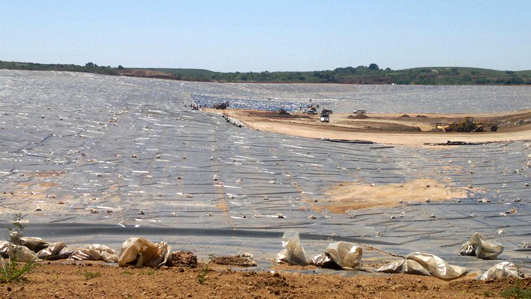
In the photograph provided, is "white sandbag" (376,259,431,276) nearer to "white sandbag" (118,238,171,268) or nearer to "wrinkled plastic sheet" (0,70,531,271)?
"wrinkled plastic sheet" (0,70,531,271)

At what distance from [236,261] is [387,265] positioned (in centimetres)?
191

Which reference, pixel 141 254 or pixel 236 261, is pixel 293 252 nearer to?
pixel 236 261

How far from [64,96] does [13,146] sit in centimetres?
1416

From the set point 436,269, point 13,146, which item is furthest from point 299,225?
point 13,146

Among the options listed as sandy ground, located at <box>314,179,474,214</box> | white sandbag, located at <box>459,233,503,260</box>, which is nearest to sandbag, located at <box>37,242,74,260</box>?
sandy ground, located at <box>314,179,474,214</box>

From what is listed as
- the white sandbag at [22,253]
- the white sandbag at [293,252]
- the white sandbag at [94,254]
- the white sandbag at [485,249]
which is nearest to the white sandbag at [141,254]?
the white sandbag at [94,254]

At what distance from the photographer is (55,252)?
24.9ft

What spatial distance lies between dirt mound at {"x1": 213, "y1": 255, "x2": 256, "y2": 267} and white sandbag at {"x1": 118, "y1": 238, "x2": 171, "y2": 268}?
70cm

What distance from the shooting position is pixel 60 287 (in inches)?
218

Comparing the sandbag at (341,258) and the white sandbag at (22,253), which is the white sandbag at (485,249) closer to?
the sandbag at (341,258)

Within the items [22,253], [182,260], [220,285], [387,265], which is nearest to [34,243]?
[22,253]

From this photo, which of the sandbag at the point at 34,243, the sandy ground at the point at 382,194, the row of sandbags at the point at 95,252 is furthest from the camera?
the sandy ground at the point at 382,194

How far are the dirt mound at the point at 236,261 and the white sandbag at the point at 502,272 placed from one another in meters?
2.84

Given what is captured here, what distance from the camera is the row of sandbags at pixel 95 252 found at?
709cm
